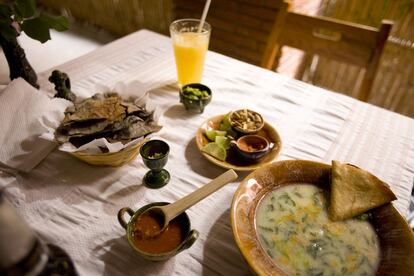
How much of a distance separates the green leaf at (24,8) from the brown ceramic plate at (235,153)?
2.18 feet

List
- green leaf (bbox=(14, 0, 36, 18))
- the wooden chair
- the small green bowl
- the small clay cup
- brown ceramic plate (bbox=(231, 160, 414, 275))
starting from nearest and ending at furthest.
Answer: brown ceramic plate (bbox=(231, 160, 414, 275)), the small clay cup, green leaf (bbox=(14, 0, 36, 18)), the small green bowl, the wooden chair

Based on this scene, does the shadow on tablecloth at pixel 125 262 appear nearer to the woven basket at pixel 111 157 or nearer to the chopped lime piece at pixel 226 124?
the woven basket at pixel 111 157

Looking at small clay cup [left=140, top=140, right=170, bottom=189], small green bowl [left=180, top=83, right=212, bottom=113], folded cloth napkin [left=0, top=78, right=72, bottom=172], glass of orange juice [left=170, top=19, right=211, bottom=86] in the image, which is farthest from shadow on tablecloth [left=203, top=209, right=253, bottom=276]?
glass of orange juice [left=170, top=19, right=211, bottom=86]

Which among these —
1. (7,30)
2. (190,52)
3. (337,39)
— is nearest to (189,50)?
(190,52)

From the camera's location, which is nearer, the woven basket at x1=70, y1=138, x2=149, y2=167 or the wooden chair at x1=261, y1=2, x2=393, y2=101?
the woven basket at x1=70, y1=138, x2=149, y2=167

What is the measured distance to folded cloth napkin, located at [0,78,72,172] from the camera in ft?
2.97

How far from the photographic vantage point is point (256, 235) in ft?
2.30

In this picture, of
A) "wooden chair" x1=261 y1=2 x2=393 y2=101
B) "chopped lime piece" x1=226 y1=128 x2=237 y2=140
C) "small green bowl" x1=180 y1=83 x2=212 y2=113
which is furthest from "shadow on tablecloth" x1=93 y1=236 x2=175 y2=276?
"wooden chair" x1=261 y1=2 x2=393 y2=101

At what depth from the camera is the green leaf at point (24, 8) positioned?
3.12ft

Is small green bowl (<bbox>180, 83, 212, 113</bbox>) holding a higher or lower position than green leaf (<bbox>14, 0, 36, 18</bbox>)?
lower

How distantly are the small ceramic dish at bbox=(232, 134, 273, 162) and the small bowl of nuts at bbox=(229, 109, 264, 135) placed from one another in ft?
0.09

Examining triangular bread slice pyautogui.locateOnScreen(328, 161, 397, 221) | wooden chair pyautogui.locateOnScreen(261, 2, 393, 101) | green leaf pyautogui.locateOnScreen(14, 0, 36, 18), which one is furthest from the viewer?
wooden chair pyautogui.locateOnScreen(261, 2, 393, 101)

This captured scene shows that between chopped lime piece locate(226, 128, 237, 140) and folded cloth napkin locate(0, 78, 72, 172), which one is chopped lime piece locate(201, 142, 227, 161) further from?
folded cloth napkin locate(0, 78, 72, 172)

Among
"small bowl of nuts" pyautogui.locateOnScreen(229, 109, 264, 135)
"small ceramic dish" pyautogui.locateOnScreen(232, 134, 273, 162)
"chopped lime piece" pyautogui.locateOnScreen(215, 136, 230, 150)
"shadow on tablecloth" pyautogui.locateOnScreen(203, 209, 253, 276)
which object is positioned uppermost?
"small bowl of nuts" pyautogui.locateOnScreen(229, 109, 264, 135)
